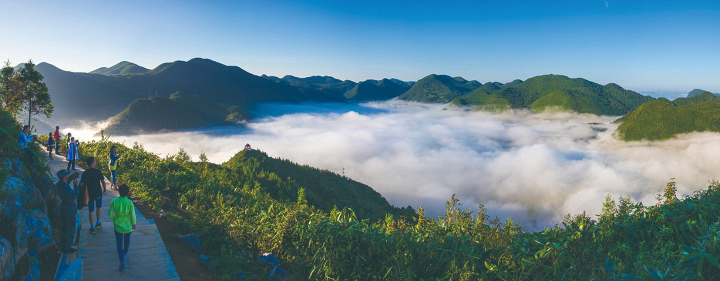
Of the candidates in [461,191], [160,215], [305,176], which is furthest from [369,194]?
[461,191]

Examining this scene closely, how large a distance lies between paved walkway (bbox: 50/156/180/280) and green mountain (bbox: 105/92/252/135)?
146006mm

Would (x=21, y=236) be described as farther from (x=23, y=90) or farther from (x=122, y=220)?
(x=23, y=90)

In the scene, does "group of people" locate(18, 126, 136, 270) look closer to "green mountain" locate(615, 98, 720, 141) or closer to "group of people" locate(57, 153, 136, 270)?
"group of people" locate(57, 153, 136, 270)

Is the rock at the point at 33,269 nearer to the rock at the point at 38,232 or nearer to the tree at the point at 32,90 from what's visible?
the rock at the point at 38,232

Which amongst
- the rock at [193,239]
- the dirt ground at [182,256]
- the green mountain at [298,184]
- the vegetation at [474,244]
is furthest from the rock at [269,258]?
the green mountain at [298,184]

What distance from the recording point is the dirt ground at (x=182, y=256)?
5.85 metres

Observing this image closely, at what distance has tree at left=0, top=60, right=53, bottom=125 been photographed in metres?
24.2

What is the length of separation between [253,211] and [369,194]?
39636 millimetres

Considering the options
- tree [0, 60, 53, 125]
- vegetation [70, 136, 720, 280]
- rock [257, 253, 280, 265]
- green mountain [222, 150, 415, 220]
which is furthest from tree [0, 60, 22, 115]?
rock [257, 253, 280, 265]

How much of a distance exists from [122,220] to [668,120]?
159728 millimetres

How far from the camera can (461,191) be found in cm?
14362

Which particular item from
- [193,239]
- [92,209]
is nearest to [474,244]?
[193,239]

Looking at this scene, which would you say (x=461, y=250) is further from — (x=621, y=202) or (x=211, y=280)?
(x=211, y=280)

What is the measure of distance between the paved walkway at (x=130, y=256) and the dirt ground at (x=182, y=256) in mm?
233
